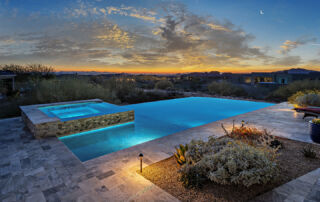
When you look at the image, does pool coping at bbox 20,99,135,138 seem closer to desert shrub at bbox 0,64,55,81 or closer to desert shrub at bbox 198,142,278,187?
desert shrub at bbox 198,142,278,187

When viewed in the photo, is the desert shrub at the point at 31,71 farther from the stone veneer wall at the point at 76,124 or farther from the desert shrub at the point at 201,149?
the desert shrub at the point at 201,149

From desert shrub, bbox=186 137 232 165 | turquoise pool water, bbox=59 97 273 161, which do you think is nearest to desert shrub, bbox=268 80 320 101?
turquoise pool water, bbox=59 97 273 161

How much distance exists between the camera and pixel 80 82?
911 centimetres

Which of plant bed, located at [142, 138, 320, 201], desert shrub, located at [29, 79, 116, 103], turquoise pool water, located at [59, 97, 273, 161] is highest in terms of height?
desert shrub, located at [29, 79, 116, 103]

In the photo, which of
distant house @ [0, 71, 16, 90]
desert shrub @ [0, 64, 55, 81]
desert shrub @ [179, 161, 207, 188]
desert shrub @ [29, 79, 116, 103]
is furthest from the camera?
desert shrub @ [0, 64, 55, 81]

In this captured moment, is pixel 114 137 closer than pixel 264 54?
Yes

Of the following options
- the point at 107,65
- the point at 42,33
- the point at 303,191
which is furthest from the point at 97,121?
the point at 107,65

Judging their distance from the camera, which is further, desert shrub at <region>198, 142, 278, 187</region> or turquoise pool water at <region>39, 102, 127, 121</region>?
turquoise pool water at <region>39, 102, 127, 121</region>

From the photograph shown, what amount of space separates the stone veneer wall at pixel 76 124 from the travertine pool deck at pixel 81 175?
0.30 m

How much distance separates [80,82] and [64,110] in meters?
2.64

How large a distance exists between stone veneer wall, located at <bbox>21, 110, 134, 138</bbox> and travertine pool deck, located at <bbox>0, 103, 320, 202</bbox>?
0.99 ft

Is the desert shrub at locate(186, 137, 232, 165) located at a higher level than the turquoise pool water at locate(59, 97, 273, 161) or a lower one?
higher

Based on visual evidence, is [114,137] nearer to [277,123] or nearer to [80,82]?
[277,123]

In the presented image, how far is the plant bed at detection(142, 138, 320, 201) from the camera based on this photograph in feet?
6.48
